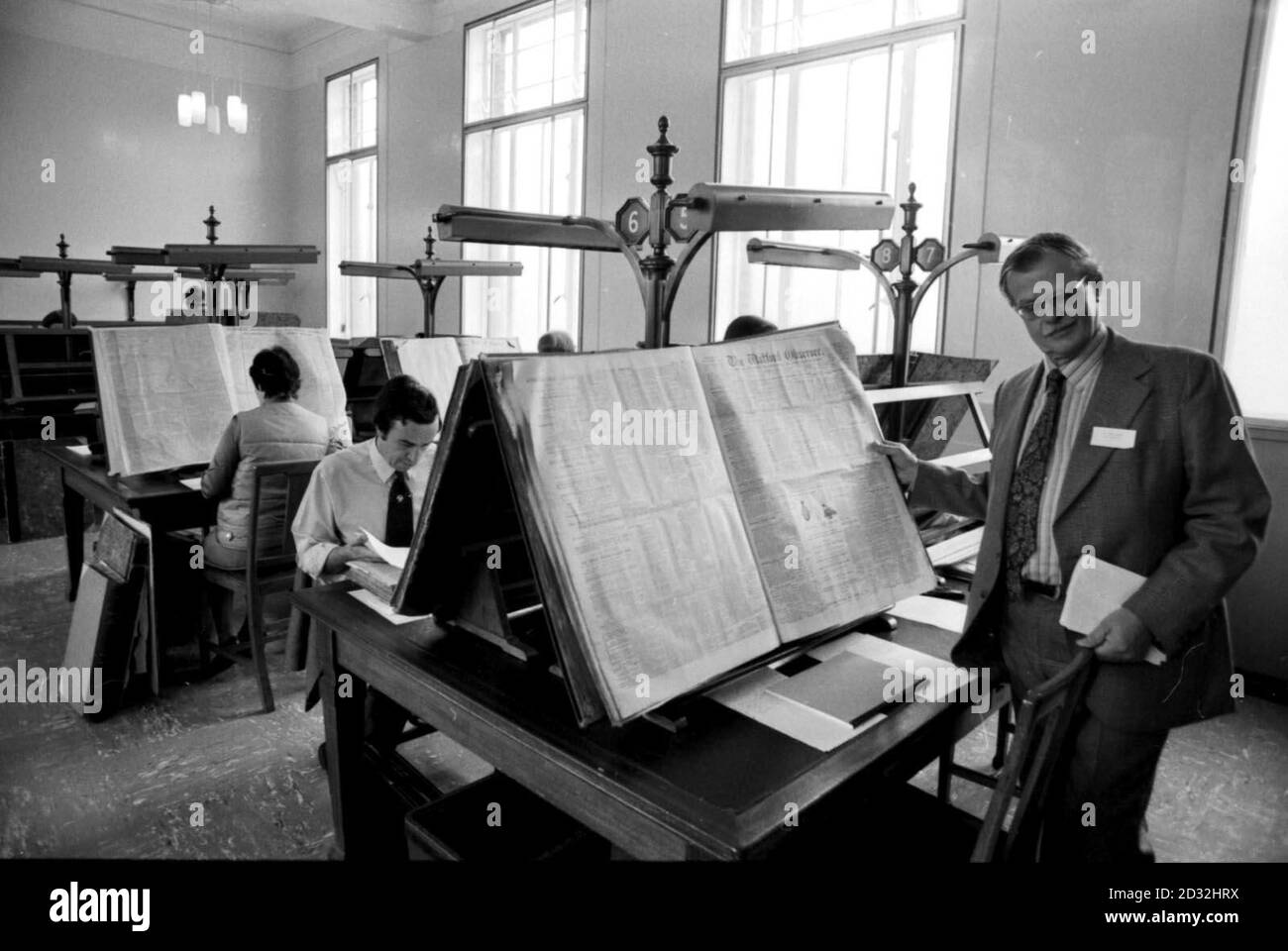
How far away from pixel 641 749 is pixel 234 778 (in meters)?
1.99

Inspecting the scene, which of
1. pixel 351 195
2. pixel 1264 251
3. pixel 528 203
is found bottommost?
pixel 1264 251

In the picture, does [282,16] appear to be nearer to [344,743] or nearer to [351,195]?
[351,195]

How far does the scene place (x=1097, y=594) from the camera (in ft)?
5.17

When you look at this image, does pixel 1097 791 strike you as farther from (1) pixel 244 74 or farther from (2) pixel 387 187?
(1) pixel 244 74

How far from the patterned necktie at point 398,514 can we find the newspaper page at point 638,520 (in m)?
1.38

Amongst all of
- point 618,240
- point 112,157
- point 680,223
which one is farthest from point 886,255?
point 112,157

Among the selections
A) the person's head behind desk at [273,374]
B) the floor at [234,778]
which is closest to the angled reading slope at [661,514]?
the floor at [234,778]

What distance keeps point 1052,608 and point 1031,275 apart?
60 centimetres

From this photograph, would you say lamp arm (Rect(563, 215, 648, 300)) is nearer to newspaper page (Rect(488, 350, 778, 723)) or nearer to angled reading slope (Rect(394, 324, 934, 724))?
angled reading slope (Rect(394, 324, 934, 724))

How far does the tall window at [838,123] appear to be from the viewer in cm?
493

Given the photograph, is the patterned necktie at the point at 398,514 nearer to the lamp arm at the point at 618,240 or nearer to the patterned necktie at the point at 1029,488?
the lamp arm at the point at 618,240

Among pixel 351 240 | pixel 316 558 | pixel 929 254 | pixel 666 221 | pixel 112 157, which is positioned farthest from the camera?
pixel 351 240

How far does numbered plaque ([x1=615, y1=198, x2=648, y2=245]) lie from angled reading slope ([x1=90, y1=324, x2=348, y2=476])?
8.14 ft
